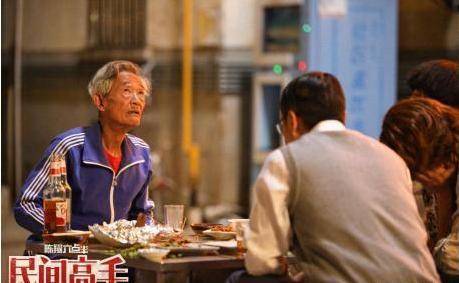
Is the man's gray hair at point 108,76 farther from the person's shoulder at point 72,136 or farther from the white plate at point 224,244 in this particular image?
the white plate at point 224,244

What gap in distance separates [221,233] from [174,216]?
0.21m

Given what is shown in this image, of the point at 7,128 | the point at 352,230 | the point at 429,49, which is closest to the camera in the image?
the point at 352,230

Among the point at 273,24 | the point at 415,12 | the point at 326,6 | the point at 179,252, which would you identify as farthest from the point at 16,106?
the point at 179,252

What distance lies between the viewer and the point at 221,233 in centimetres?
320

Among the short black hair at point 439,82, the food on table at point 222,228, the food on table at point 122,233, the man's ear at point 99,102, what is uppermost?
the short black hair at point 439,82

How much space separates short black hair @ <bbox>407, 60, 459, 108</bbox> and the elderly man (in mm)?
1058

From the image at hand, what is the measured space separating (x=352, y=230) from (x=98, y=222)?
3.93ft

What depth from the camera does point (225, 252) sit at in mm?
2938

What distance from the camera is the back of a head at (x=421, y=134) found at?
2.89 meters

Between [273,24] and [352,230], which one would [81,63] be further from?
[352,230]

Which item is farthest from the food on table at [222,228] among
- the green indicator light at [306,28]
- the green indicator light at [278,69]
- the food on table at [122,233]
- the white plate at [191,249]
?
the green indicator light at [278,69]

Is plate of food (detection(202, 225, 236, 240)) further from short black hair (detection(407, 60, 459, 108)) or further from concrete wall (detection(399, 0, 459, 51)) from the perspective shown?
concrete wall (detection(399, 0, 459, 51))

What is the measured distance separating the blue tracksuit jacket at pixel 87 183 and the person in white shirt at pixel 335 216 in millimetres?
930

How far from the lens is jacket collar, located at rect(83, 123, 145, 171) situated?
11.1 ft
